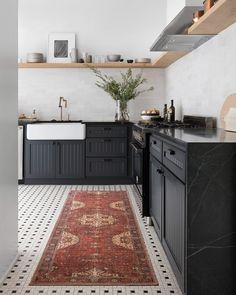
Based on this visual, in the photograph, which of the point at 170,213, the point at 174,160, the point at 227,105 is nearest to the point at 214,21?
the point at 227,105

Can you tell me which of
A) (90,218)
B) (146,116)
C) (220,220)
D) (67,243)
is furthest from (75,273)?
(146,116)

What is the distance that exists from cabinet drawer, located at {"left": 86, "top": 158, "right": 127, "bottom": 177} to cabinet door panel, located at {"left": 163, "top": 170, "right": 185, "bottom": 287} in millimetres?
3203

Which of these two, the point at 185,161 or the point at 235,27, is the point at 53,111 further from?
the point at 185,161

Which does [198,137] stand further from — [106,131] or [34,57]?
[34,57]

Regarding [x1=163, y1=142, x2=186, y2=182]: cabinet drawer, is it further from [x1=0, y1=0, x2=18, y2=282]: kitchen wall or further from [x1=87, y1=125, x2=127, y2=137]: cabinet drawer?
[x1=87, y1=125, x2=127, y2=137]: cabinet drawer

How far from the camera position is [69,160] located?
6.01 metres

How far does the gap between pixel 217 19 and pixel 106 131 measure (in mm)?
3121

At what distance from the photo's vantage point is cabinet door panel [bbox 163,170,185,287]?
7.26ft

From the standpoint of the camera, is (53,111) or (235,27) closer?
(235,27)

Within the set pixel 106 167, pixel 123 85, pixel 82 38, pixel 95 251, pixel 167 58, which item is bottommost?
pixel 95 251

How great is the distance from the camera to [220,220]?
206 cm

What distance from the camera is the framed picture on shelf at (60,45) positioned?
257 inches

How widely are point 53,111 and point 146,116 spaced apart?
6.24 feet

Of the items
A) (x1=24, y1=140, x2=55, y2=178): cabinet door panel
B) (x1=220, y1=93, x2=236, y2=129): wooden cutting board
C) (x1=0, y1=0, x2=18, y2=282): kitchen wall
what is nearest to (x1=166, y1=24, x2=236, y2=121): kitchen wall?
(x1=220, y1=93, x2=236, y2=129): wooden cutting board
